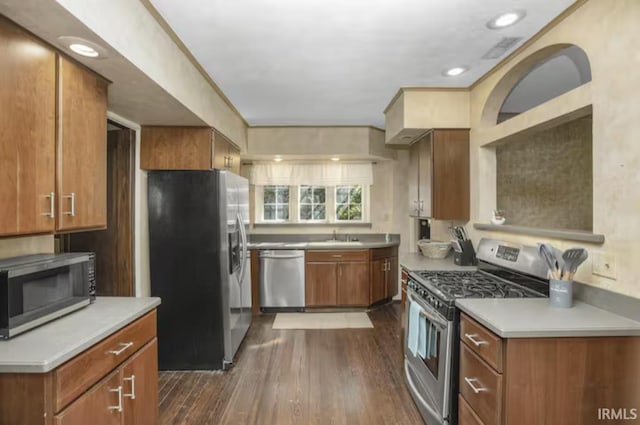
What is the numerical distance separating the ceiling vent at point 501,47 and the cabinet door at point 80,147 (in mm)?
2435

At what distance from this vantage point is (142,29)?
1756mm

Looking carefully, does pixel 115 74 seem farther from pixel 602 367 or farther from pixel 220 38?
pixel 602 367

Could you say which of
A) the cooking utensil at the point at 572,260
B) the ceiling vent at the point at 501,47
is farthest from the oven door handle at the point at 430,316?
the ceiling vent at the point at 501,47

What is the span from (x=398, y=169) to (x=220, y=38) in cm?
349

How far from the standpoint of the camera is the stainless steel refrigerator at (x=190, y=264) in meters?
2.94

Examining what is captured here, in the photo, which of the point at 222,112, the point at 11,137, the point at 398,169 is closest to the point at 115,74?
the point at 11,137

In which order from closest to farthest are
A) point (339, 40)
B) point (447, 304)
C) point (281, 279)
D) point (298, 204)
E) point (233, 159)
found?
1. point (447, 304)
2. point (339, 40)
3. point (233, 159)
4. point (281, 279)
5. point (298, 204)

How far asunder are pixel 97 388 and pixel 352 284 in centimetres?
343

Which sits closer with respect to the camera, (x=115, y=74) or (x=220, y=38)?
(x=115, y=74)

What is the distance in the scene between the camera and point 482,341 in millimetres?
1609

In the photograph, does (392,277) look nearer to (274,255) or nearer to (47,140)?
(274,255)

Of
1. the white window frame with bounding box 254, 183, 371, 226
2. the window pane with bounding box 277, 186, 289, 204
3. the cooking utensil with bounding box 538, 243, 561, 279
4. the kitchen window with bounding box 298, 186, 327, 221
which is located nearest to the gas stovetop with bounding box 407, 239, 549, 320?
the cooking utensil with bounding box 538, 243, 561, 279

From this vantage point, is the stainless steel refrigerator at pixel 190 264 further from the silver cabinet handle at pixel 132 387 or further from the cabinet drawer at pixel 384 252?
the cabinet drawer at pixel 384 252

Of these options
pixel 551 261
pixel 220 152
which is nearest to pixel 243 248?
pixel 220 152
